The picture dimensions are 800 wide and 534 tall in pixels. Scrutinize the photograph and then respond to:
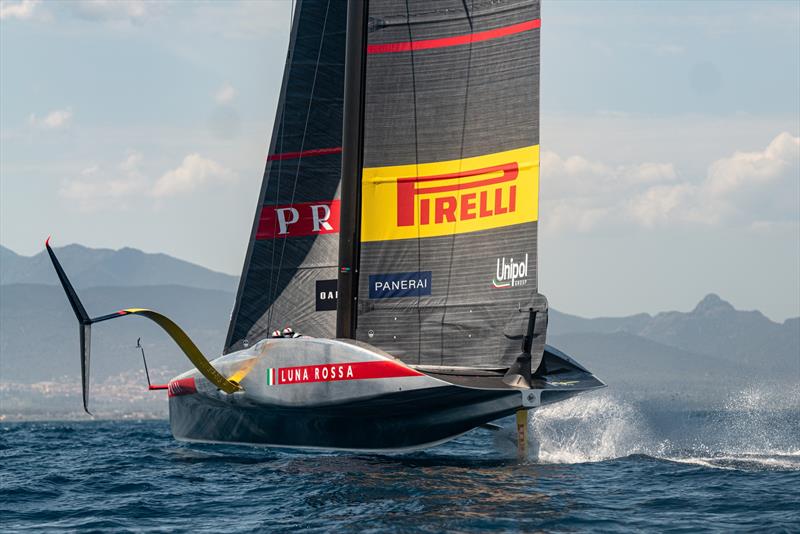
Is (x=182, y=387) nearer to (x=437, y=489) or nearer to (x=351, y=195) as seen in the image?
(x=351, y=195)

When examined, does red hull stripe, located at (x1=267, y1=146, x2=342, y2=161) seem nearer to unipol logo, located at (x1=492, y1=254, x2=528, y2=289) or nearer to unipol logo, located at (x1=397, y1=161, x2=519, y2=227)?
unipol logo, located at (x1=397, y1=161, x2=519, y2=227)

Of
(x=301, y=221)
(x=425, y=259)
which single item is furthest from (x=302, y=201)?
(x=425, y=259)

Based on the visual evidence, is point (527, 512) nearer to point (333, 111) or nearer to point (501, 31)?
point (501, 31)

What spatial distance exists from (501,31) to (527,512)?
7.34 m

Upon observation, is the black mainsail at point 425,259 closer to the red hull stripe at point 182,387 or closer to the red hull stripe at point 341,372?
the red hull stripe at point 341,372

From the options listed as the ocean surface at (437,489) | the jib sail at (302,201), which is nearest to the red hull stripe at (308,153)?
the jib sail at (302,201)

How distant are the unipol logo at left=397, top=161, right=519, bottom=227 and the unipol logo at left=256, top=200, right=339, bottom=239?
15.9 feet

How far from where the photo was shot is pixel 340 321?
1708 centimetres

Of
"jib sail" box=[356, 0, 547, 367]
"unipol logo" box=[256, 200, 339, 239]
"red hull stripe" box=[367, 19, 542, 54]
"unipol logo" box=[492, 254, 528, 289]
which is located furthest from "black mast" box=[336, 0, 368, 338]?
"unipol logo" box=[256, 200, 339, 239]

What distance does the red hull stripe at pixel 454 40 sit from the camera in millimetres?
16141

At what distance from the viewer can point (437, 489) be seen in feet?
44.8

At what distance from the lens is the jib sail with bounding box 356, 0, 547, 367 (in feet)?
52.6

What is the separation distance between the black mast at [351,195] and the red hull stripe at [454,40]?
512 millimetres

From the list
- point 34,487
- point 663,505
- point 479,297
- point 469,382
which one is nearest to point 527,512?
point 663,505
